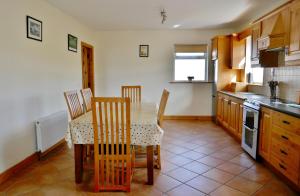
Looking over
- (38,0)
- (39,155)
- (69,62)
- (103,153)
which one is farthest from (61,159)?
(38,0)

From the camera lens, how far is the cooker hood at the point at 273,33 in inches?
111

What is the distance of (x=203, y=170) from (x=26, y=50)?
9.53 ft

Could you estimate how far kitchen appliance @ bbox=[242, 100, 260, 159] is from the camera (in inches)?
119

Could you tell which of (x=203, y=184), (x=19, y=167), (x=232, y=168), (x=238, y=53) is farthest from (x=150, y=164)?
(x=238, y=53)

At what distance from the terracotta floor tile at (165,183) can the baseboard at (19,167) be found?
179 cm

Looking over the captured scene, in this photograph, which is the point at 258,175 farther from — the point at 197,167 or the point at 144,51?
the point at 144,51

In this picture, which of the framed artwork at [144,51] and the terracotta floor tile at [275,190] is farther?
the framed artwork at [144,51]

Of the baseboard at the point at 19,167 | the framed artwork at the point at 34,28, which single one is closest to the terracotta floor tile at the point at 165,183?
the baseboard at the point at 19,167

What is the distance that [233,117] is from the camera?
4.08 metres

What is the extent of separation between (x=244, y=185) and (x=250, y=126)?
1.09 meters

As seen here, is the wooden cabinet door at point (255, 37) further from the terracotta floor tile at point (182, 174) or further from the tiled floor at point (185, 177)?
the terracotta floor tile at point (182, 174)

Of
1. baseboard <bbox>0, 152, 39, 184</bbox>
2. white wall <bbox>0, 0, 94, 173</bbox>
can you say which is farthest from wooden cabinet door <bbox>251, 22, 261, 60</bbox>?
baseboard <bbox>0, 152, 39, 184</bbox>

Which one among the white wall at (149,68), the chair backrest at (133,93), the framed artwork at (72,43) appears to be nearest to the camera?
the framed artwork at (72,43)

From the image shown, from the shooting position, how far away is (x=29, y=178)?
257cm
